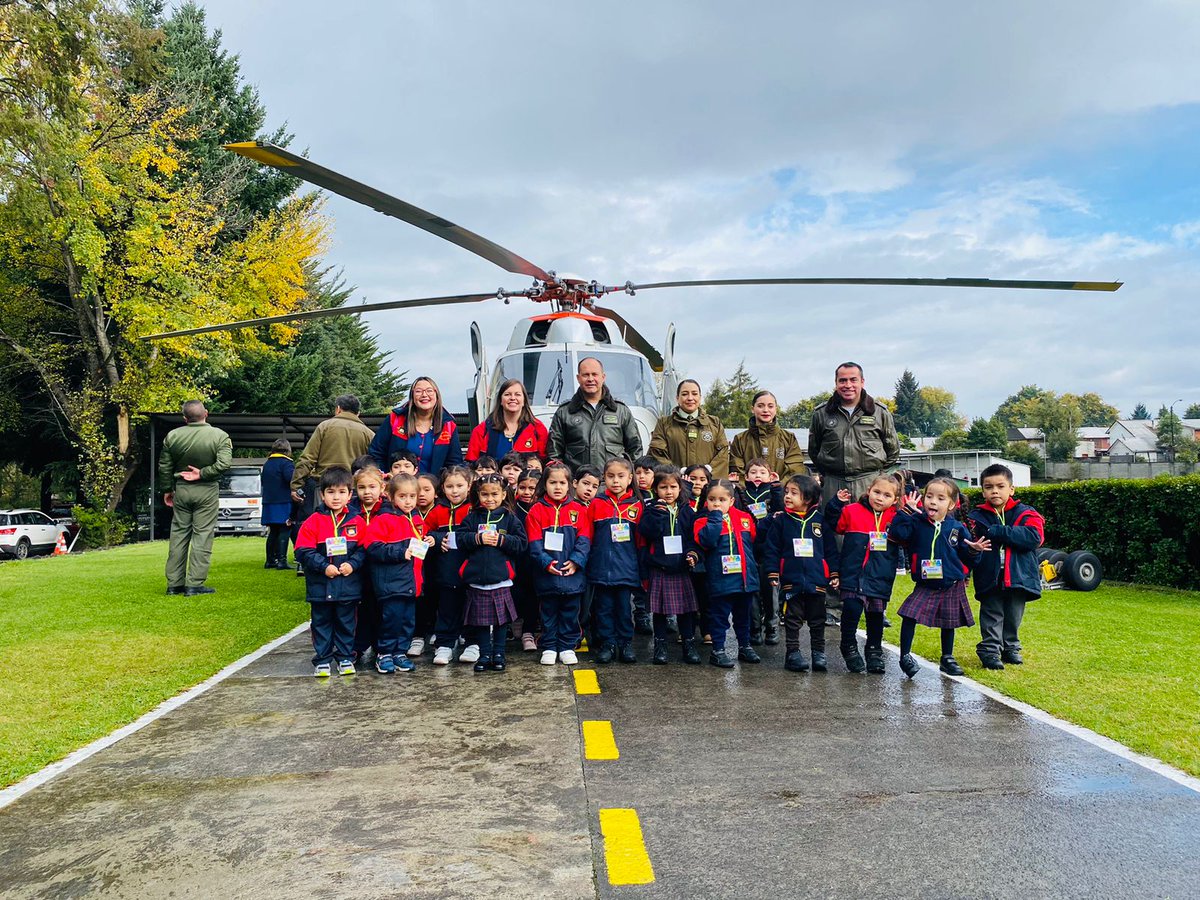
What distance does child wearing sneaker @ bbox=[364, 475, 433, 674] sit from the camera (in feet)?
20.7

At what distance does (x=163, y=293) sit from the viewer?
2378 centimetres

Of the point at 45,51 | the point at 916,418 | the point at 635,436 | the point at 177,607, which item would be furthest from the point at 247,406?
the point at 916,418

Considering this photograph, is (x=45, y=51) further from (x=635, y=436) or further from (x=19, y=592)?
(x=635, y=436)

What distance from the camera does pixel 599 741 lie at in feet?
15.0

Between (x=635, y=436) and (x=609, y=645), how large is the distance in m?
2.09

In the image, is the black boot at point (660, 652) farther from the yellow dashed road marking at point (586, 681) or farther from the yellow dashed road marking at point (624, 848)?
the yellow dashed road marking at point (624, 848)

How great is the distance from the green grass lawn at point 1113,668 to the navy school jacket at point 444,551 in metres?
3.47

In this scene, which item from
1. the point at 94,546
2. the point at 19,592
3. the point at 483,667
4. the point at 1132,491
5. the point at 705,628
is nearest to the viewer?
the point at 483,667

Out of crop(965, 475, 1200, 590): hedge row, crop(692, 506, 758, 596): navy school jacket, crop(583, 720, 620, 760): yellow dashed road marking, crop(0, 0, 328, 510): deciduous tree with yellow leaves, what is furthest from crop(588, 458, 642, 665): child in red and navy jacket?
crop(0, 0, 328, 510): deciduous tree with yellow leaves

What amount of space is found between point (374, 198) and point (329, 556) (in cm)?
305

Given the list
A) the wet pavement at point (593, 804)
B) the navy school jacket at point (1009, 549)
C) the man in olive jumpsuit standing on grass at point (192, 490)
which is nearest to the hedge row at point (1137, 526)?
the navy school jacket at point (1009, 549)

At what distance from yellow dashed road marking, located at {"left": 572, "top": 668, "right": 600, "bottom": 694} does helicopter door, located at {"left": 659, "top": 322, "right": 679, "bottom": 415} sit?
15.5 feet

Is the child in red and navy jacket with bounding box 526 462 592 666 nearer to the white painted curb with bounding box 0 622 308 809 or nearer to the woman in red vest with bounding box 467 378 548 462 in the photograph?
the woman in red vest with bounding box 467 378 548 462

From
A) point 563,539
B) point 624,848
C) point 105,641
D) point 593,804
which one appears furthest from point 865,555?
point 105,641
